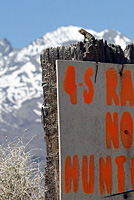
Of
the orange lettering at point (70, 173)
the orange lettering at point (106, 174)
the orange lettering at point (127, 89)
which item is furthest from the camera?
the orange lettering at point (127, 89)

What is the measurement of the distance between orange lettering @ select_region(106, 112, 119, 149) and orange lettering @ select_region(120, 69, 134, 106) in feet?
0.54

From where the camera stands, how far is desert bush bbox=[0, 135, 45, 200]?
5.31 m

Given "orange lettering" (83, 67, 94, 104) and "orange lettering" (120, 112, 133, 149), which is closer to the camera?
"orange lettering" (83, 67, 94, 104)

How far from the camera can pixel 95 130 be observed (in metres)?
3.49

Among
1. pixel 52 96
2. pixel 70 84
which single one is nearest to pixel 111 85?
pixel 70 84

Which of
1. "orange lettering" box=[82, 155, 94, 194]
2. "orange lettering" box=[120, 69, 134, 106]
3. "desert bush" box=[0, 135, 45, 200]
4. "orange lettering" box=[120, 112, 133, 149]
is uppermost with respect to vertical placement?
"orange lettering" box=[120, 69, 134, 106]

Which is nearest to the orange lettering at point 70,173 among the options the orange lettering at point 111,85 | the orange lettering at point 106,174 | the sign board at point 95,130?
the sign board at point 95,130

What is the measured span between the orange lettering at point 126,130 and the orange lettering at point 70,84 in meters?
0.47

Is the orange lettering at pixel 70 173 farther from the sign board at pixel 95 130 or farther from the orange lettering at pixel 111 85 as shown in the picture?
the orange lettering at pixel 111 85

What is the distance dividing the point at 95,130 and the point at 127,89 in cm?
46

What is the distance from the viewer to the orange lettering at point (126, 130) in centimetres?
360

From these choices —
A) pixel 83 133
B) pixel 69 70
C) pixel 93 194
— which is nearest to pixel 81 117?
pixel 83 133

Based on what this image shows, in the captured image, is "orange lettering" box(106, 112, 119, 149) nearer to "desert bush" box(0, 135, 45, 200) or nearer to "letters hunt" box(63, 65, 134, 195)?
"letters hunt" box(63, 65, 134, 195)

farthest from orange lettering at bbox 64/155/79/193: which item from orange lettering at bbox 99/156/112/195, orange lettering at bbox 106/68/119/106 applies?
orange lettering at bbox 106/68/119/106
